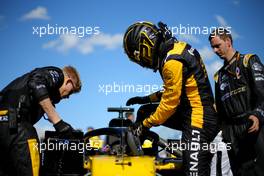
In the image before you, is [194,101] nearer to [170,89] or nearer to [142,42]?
[170,89]

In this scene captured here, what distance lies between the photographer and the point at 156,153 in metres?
5.58

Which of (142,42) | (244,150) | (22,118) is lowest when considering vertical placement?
(244,150)

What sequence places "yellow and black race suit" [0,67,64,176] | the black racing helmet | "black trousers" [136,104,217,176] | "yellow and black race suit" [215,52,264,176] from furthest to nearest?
the black racing helmet → "yellow and black race suit" [215,52,264,176] → "yellow and black race suit" [0,67,64,176] → "black trousers" [136,104,217,176]

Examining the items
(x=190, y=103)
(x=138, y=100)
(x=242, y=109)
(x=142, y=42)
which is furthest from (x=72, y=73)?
(x=242, y=109)

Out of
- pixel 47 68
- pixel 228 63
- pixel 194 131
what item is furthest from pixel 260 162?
pixel 47 68

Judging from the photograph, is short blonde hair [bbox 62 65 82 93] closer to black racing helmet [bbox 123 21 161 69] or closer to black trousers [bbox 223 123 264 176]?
black racing helmet [bbox 123 21 161 69]

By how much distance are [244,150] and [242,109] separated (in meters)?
0.46

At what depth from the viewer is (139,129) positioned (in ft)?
14.8

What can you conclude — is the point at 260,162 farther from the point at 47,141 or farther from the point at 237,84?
the point at 47,141

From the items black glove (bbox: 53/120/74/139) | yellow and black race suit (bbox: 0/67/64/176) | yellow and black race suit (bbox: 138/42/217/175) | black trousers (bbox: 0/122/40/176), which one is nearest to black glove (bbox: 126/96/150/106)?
yellow and black race suit (bbox: 138/42/217/175)

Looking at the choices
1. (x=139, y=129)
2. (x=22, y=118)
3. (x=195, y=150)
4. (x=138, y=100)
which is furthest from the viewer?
(x=138, y=100)

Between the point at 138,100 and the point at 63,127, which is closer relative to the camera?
the point at 63,127

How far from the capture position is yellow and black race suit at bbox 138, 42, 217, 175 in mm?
4109

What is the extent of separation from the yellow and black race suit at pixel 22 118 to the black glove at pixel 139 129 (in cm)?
96
